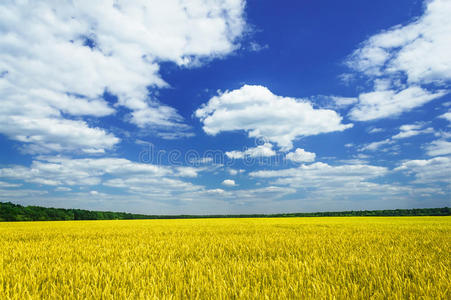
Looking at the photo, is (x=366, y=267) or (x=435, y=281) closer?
(x=435, y=281)

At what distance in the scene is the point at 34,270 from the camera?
142 inches

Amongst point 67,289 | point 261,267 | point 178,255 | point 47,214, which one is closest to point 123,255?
point 178,255

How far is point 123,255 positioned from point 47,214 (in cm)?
7327

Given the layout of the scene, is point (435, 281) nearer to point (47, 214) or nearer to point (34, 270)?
point (34, 270)

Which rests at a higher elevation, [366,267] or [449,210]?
[366,267]

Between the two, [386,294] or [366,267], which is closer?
[386,294]

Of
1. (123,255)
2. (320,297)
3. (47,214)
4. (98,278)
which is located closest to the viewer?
(320,297)

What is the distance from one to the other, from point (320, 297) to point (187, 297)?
1.27 meters

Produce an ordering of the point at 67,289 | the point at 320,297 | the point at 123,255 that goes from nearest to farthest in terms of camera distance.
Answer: the point at 320,297 → the point at 67,289 → the point at 123,255

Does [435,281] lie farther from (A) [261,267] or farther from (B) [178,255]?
(B) [178,255]

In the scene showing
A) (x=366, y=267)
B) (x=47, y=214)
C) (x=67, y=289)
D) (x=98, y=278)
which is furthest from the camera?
(x=47, y=214)

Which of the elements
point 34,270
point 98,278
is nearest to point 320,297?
point 98,278

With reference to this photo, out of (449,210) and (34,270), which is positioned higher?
(34,270)

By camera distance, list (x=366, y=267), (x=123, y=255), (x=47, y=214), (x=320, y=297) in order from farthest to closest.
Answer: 1. (x=47, y=214)
2. (x=123, y=255)
3. (x=366, y=267)
4. (x=320, y=297)
